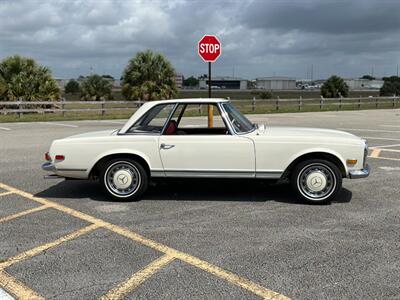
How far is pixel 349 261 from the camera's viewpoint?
3820 mm

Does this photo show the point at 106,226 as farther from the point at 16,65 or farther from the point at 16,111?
the point at 16,65

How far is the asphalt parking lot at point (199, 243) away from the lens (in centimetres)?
334

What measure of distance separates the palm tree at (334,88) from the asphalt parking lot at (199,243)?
5144cm

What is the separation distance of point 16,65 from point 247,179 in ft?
74.4

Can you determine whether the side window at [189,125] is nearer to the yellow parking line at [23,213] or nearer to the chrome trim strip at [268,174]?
the chrome trim strip at [268,174]

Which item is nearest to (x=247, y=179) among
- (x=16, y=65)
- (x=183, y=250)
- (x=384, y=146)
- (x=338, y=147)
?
(x=338, y=147)

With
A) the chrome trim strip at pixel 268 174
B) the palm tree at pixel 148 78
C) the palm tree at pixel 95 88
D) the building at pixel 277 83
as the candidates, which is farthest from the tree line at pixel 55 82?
the building at pixel 277 83

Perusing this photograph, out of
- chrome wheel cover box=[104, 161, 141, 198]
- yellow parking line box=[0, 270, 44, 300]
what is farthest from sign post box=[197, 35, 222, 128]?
yellow parking line box=[0, 270, 44, 300]

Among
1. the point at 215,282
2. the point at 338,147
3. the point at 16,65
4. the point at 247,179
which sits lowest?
the point at 215,282

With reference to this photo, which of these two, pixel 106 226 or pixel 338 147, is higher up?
pixel 338 147

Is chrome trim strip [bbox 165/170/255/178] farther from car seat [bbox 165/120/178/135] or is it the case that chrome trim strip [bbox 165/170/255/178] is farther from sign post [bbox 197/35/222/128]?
sign post [bbox 197/35/222/128]

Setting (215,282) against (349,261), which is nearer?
(215,282)

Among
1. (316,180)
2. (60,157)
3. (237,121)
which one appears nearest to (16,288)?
(60,157)

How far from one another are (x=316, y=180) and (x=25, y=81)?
73.9 feet
